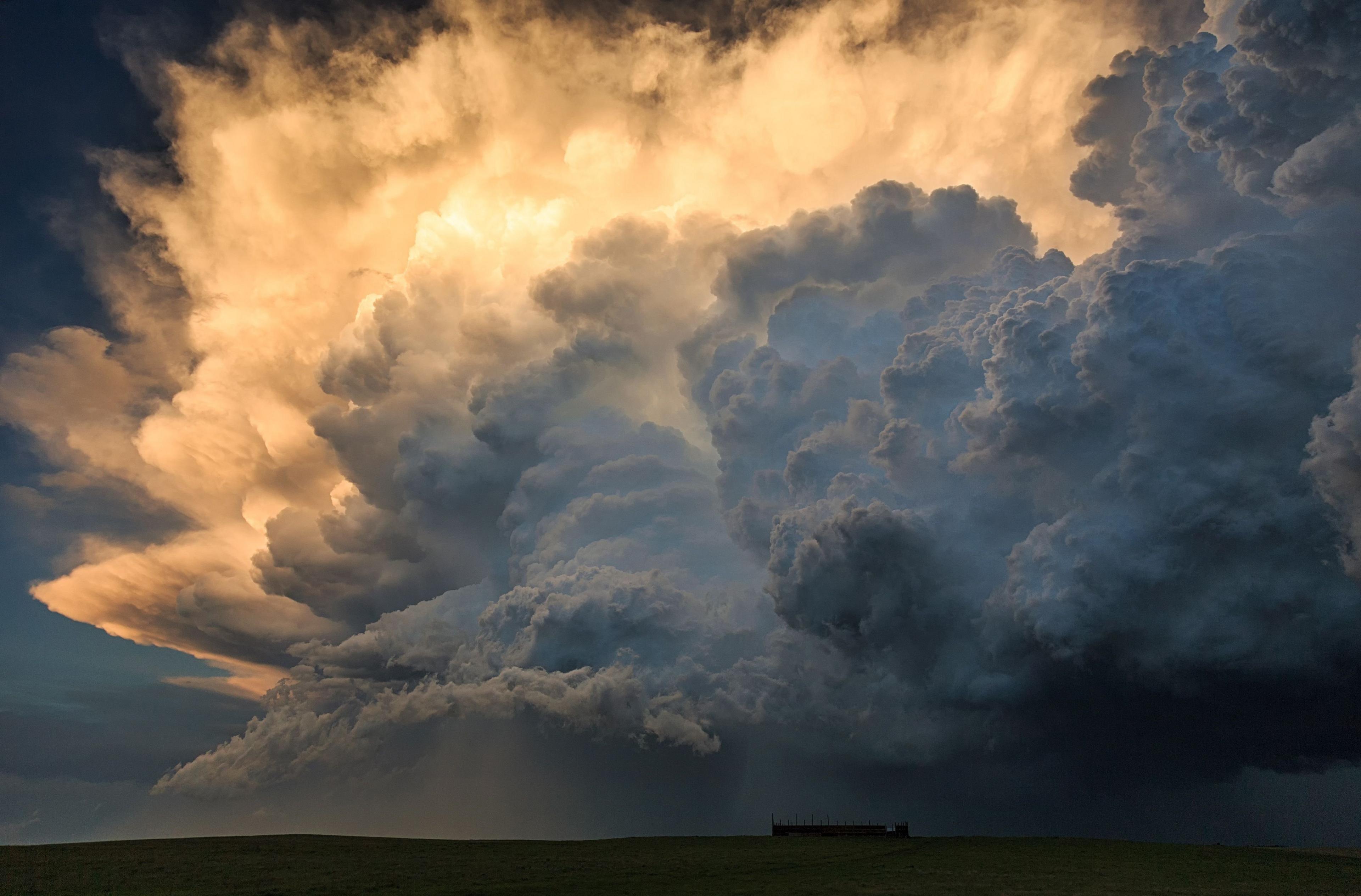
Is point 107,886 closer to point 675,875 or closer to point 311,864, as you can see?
point 311,864

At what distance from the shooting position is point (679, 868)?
106562mm

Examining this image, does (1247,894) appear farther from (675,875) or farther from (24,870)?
(24,870)

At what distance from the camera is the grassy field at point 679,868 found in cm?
8538

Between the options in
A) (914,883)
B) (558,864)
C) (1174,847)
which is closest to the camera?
(914,883)

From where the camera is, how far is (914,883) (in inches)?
3371

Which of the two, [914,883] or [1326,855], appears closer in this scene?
[914,883]

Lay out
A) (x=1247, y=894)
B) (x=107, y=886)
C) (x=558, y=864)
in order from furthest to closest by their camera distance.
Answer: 1. (x=558, y=864)
2. (x=107, y=886)
3. (x=1247, y=894)

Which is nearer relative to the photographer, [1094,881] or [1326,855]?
[1094,881]

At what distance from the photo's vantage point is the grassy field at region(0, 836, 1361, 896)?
8538 centimetres


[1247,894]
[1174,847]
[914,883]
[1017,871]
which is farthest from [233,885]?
[1174,847]

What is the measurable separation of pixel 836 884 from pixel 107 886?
3030 inches

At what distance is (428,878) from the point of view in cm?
9681

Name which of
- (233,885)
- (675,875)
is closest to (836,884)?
(675,875)

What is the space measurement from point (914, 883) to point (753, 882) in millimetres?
16159
